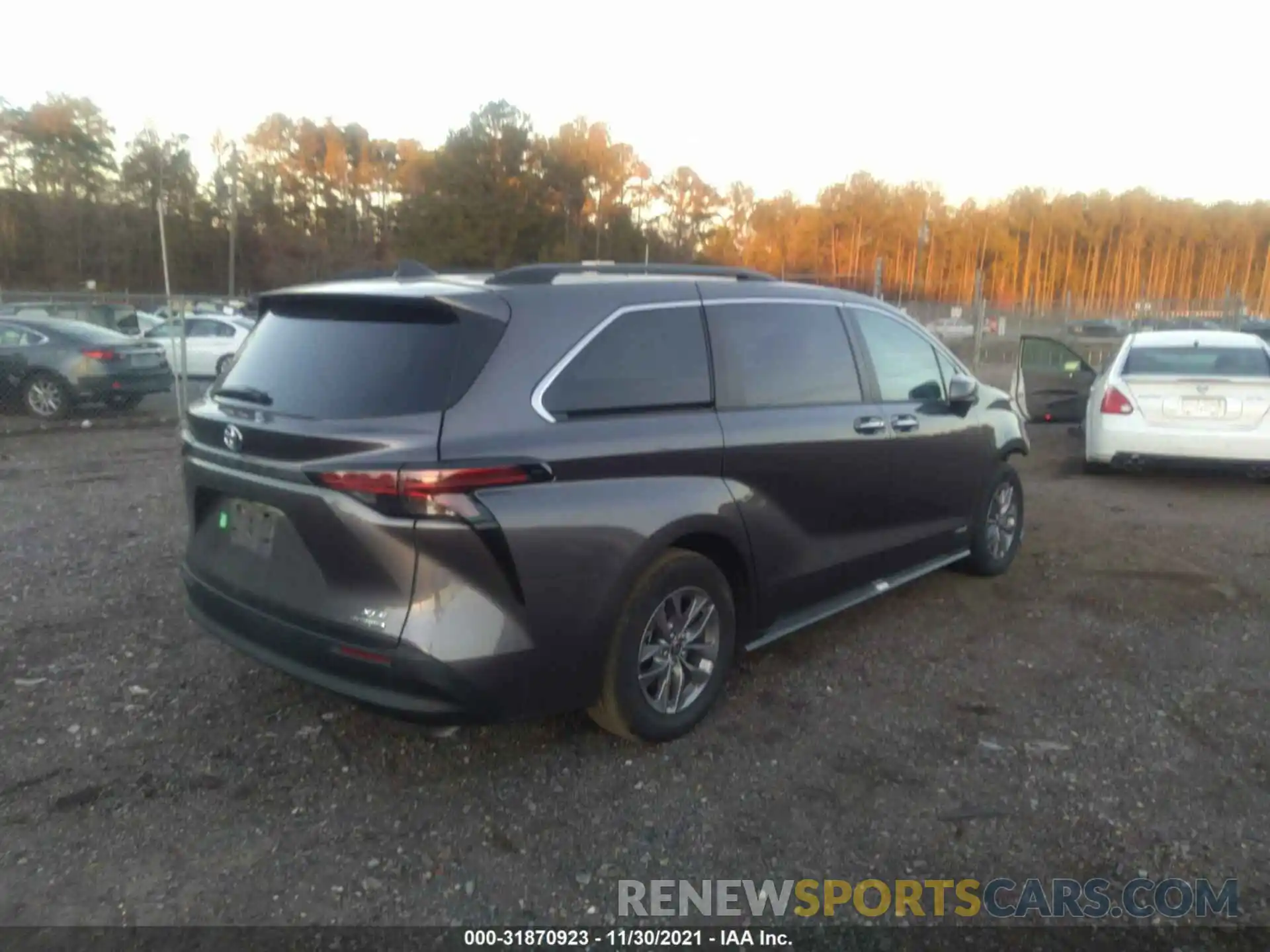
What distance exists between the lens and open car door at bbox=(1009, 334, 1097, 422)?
11094 millimetres

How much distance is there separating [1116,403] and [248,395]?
25.6ft

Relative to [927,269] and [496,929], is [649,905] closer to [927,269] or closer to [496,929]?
[496,929]

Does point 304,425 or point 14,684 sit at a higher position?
point 304,425

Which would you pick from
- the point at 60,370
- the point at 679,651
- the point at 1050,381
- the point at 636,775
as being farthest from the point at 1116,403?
the point at 60,370

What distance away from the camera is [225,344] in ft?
65.7

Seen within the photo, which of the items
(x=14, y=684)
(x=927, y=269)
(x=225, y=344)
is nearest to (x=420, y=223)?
(x=927, y=269)

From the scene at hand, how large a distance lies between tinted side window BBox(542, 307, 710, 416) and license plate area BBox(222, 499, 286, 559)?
1.02m

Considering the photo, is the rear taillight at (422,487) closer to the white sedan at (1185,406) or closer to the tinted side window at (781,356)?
the tinted side window at (781,356)

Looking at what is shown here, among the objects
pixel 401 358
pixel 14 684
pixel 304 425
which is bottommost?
pixel 14 684

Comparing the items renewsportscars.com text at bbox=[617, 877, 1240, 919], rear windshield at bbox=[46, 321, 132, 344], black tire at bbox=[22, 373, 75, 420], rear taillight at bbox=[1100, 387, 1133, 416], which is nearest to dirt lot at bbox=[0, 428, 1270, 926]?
renewsportscars.com text at bbox=[617, 877, 1240, 919]

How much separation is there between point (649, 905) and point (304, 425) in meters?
1.83

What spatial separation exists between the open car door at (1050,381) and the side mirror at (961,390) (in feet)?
19.1

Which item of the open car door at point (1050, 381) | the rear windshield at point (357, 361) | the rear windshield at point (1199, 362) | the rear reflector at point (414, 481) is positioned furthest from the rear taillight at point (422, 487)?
the open car door at point (1050, 381)

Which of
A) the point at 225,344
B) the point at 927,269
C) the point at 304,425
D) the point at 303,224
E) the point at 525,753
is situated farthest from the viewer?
the point at 303,224
